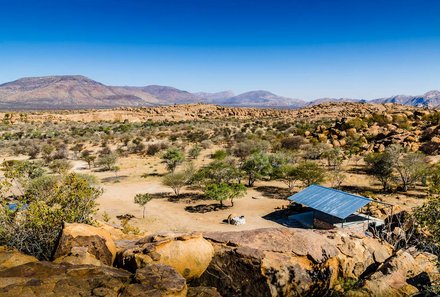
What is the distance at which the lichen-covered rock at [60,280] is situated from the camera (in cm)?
714

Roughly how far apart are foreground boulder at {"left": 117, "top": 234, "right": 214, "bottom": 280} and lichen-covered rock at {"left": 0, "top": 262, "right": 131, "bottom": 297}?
0.83m

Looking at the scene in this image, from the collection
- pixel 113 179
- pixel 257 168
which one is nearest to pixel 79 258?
pixel 257 168

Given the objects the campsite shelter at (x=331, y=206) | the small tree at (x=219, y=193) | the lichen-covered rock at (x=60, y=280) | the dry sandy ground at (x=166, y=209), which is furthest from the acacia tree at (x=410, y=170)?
the lichen-covered rock at (x=60, y=280)

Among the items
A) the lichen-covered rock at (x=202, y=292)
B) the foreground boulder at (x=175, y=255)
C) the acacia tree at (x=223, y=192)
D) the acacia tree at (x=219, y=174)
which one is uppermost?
the foreground boulder at (x=175, y=255)

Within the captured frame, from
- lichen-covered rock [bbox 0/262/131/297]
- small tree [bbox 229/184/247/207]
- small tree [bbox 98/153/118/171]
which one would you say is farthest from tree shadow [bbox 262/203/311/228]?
small tree [bbox 98/153/118/171]

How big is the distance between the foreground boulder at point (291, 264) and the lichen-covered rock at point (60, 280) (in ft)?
9.53

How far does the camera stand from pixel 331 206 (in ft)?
70.3

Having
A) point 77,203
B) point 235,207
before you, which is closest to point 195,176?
point 235,207

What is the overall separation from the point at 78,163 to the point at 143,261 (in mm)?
40310

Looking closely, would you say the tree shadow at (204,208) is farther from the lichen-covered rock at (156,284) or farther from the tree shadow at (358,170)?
the tree shadow at (358,170)

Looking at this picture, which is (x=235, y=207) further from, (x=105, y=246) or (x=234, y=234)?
(x=105, y=246)

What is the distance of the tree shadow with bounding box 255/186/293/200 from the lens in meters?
29.9

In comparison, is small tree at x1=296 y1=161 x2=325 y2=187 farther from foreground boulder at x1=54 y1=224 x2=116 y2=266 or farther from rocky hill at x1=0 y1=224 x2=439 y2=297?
foreground boulder at x1=54 y1=224 x2=116 y2=266

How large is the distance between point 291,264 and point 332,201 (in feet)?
43.7
